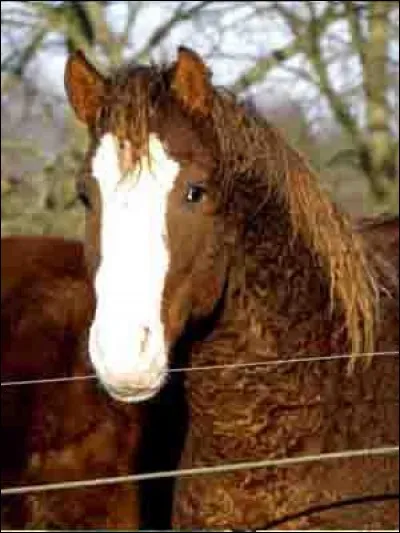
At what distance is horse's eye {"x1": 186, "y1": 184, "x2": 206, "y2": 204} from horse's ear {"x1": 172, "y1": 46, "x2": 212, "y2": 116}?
23 centimetres

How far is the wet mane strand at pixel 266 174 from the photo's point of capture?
114 inches

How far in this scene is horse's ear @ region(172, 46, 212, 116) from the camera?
9.59 ft

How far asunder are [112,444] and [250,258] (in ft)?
6.25

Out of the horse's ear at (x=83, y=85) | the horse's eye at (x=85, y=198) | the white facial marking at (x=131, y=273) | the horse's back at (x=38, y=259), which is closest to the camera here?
the white facial marking at (x=131, y=273)

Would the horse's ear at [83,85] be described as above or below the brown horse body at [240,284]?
above

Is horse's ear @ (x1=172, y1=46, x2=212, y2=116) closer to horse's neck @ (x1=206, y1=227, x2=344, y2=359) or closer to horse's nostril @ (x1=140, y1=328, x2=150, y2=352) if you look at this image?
horse's neck @ (x1=206, y1=227, x2=344, y2=359)

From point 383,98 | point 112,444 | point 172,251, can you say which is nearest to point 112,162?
point 172,251

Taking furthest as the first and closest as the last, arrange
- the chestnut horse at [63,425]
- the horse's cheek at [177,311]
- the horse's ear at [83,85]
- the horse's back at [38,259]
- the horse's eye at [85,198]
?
the horse's back at [38,259], the chestnut horse at [63,425], the horse's ear at [83,85], the horse's eye at [85,198], the horse's cheek at [177,311]

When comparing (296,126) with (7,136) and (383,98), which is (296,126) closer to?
(383,98)

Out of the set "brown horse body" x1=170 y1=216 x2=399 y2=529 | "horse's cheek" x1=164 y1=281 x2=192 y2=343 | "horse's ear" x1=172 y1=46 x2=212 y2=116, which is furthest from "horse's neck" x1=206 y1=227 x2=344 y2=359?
"horse's ear" x1=172 y1=46 x2=212 y2=116

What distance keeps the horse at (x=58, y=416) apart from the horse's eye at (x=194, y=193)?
1.88m

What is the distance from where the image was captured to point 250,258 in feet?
10.1

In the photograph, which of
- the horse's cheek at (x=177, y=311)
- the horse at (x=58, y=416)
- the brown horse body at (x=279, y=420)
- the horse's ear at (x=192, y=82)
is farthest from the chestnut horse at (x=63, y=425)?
the horse's ear at (x=192, y=82)

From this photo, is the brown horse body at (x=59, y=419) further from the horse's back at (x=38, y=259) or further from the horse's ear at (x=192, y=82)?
the horse's ear at (x=192, y=82)
